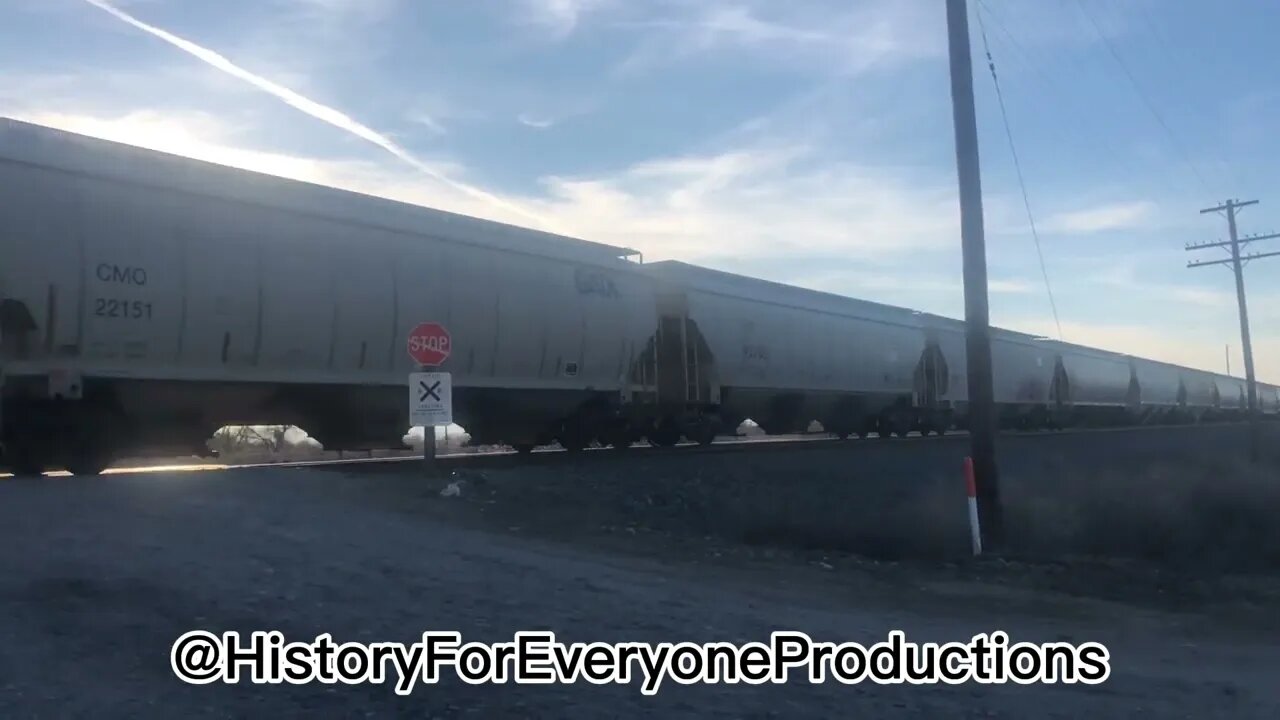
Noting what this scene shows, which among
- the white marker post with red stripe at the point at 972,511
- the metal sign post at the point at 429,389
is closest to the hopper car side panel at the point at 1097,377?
the white marker post with red stripe at the point at 972,511

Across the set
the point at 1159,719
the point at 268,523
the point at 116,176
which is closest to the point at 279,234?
the point at 116,176

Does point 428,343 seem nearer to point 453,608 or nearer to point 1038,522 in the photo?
point 453,608

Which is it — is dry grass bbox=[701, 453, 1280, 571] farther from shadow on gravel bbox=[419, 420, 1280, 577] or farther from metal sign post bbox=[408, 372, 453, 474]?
metal sign post bbox=[408, 372, 453, 474]

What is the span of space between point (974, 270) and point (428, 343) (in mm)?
6706

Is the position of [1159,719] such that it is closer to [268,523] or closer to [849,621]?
[849,621]

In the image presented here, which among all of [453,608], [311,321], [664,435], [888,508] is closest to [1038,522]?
[888,508]

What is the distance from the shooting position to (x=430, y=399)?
12.4 meters

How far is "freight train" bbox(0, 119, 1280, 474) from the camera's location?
40.6 ft

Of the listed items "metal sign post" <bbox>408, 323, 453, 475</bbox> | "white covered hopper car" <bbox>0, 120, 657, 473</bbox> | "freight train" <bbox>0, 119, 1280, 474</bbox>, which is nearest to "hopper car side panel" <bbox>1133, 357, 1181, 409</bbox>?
"freight train" <bbox>0, 119, 1280, 474</bbox>

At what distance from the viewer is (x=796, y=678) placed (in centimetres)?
550

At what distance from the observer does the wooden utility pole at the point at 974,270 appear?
40.3ft

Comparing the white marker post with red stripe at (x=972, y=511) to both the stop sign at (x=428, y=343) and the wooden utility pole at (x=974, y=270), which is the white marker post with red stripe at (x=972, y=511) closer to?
the wooden utility pole at (x=974, y=270)

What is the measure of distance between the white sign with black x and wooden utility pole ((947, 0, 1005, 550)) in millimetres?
6248

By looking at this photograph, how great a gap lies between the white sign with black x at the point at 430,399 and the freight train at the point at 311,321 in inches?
135
